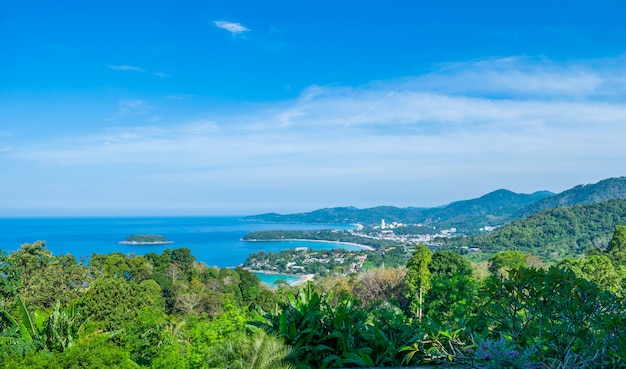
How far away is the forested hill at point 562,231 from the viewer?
43688 millimetres

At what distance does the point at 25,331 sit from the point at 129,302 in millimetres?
8990

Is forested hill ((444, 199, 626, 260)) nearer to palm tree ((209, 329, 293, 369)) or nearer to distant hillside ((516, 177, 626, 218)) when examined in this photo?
distant hillside ((516, 177, 626, 218))

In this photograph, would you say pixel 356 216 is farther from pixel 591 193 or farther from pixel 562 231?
pixel 562 231

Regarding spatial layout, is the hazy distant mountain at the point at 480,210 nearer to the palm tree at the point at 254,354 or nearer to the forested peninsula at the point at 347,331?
the forested peninsula at the point at 347,331

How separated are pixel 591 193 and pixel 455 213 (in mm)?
47058

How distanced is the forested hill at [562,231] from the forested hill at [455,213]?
50986mm

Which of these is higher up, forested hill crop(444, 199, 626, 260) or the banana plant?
the banana plant

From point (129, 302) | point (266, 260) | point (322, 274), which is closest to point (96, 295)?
point (129, 302)

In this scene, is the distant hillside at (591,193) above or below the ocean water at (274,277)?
above

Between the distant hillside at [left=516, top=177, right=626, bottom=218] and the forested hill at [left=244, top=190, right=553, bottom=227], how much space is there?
15.3 m

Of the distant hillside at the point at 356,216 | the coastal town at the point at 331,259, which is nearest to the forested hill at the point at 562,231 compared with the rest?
the coastal town at the point at 331,259

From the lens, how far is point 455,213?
127688mm

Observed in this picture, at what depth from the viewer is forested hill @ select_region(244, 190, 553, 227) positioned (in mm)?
112062

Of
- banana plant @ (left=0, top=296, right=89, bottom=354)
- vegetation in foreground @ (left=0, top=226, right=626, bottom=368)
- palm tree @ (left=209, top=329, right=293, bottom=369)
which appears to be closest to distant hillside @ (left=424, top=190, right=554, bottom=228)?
vegetation in foreground @ (left=0, top=226, right=626, bottom=368)
